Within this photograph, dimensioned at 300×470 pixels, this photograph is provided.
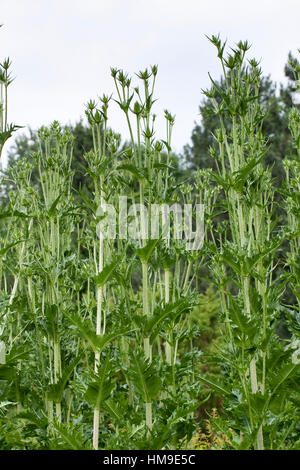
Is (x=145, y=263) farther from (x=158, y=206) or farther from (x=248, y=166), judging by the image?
(x=248, y=166)

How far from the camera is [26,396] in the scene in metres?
4.52

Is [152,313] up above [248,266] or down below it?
below

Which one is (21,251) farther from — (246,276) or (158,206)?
(246,276)

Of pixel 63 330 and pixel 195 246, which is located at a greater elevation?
pixel 195 246

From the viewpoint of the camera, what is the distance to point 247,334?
322 cm

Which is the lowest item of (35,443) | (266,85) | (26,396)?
(35,443)

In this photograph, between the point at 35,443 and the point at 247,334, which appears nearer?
the point at 247,334

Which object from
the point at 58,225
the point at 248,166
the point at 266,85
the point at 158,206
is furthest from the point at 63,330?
the point at 266,85

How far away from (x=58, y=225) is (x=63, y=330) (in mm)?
858

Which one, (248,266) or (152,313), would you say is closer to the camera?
(248,266)

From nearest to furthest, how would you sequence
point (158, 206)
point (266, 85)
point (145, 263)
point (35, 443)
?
point (145, 263)
point (158, 206)
point (35, 443)
point (266, 85)

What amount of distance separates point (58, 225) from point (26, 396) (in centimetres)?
168

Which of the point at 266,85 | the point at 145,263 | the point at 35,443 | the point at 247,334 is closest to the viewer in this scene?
the point at 247,334

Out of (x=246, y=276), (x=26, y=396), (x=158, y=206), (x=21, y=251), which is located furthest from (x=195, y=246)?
(x=26, y=396)
